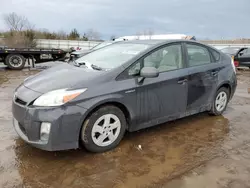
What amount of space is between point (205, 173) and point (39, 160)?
2.03m

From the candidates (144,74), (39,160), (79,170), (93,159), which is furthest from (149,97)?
(39,160)

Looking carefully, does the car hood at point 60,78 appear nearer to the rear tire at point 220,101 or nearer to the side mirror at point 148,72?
the side mirror at point 148,72

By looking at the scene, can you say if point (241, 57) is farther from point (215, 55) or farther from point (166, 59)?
point (166, 59)

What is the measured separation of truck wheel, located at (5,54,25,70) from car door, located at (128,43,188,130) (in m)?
10.0

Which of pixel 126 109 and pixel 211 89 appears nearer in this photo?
pixel 126 109

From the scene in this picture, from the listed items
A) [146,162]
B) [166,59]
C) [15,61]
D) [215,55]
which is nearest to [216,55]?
→ [215,55]

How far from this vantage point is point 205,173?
9.47 ft

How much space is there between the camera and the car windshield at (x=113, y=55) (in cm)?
362

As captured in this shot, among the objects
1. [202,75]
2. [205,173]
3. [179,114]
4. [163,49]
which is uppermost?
[163,49]

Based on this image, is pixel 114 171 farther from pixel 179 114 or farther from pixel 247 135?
pixel 247 135

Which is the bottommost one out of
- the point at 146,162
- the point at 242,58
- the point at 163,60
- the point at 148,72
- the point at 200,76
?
the point at 146,162

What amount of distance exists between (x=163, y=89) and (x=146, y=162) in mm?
1165

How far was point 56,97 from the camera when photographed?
291 cm

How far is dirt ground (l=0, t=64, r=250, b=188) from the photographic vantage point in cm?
268
